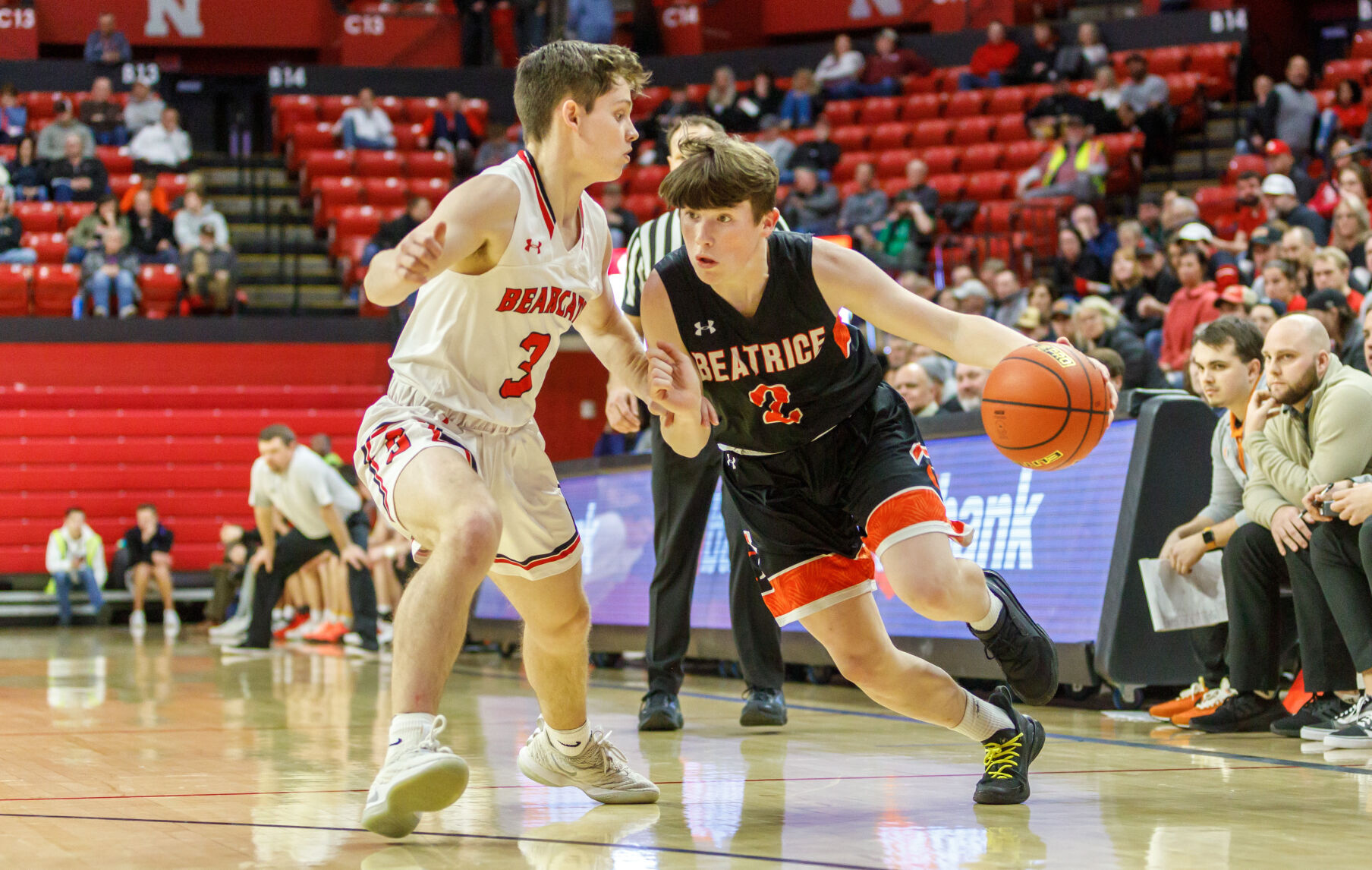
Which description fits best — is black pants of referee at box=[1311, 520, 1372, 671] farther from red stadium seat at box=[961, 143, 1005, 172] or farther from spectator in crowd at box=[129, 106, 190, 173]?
spectator in crowd at box=[129, 106, 190, 173]

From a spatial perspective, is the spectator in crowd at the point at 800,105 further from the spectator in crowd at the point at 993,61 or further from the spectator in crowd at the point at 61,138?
the spectator in crowd at the point at 61,138

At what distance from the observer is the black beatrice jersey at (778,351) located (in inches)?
151

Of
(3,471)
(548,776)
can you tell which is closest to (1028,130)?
(3,471)

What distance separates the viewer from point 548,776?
387 cm

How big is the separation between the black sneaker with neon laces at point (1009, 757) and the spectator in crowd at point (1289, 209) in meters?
7.75

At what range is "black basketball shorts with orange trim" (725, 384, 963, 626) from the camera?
12.5 feet

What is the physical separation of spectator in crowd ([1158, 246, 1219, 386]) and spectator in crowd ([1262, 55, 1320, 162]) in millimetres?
5108

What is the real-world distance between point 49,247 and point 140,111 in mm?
3203

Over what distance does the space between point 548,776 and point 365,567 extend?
7018mm

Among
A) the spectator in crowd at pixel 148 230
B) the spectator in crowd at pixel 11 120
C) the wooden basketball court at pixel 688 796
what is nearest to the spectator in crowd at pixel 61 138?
the spectator in crowd at pixel 11 120

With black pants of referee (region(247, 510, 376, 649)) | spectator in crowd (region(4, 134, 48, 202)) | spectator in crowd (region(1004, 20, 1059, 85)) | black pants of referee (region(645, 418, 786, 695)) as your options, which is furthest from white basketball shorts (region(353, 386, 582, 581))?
spectator in crowd (region(4, 134, 48, 202))

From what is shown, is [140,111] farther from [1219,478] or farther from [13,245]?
[1219,478]

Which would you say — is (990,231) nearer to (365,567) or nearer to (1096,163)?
(1096,163)

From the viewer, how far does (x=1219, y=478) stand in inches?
223
